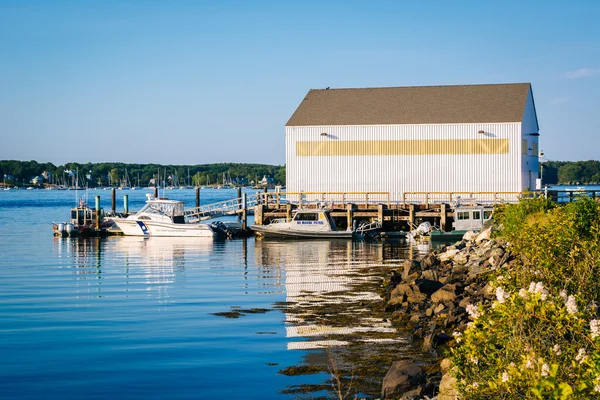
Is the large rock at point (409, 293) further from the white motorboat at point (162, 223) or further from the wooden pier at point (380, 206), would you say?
the white motorboat at point (162, 223)

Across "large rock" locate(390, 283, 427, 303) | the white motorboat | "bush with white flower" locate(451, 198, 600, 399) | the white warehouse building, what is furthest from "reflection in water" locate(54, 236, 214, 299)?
"bush with white flower" locate(451, 198, 600, 399)

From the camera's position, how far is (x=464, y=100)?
5794 cm

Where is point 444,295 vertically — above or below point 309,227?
below

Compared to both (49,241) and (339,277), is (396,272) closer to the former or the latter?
(339,277)

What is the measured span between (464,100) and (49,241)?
98.8 feet

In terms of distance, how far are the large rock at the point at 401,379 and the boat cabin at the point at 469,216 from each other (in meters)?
34.8

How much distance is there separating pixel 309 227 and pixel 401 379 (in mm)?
37786

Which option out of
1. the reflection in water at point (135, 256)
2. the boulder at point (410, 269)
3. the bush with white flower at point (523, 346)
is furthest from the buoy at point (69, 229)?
the bush with white flower at point (523, 346)

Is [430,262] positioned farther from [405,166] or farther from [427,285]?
[405,166]

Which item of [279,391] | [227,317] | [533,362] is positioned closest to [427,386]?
[279,391]

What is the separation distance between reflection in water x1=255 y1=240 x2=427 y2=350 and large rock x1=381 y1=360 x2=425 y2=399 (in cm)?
393

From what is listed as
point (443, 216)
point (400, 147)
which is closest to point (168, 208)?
point (400, 147)

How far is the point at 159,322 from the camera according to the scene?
72.3 ft

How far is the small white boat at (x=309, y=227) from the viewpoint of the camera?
5184 centimetres
